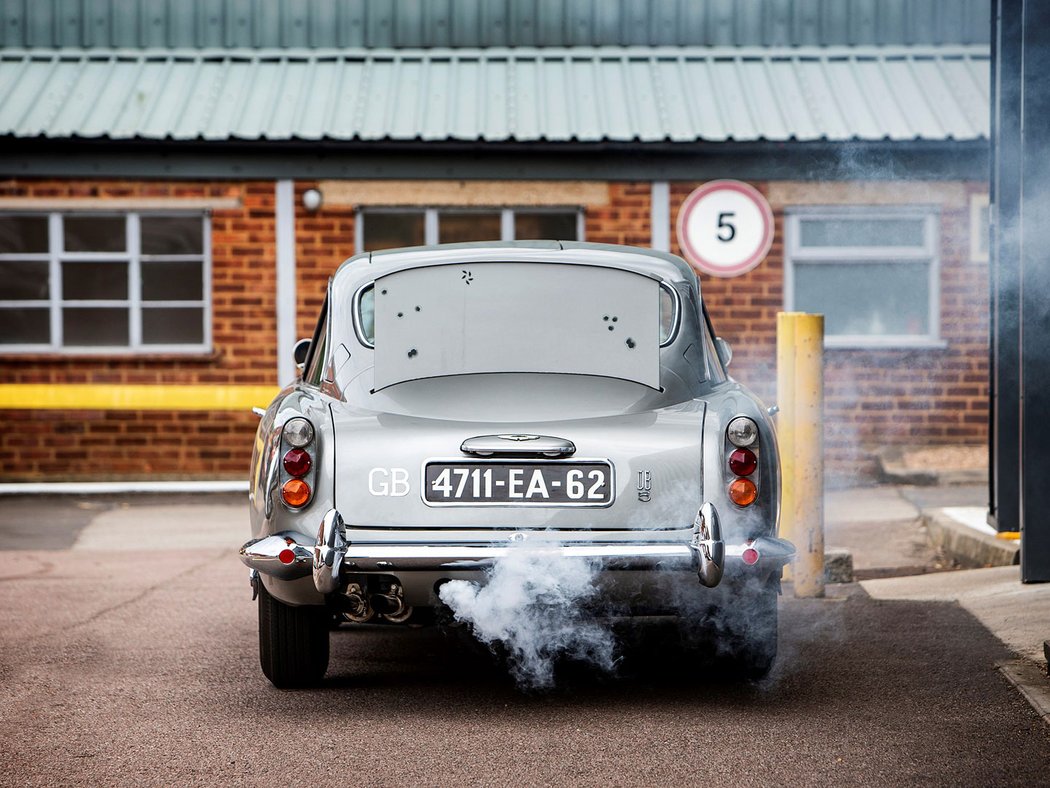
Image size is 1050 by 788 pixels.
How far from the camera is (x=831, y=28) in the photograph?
1485cm

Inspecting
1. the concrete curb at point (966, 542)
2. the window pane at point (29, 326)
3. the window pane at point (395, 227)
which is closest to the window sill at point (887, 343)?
the concrete curb at point (966, 542)

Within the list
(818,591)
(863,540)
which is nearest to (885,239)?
(863,540)

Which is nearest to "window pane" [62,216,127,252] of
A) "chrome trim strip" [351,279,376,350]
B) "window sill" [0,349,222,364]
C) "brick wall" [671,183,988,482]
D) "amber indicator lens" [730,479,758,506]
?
"window sill" [0,349,222,364]

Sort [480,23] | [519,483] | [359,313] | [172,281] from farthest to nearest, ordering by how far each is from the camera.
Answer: [480,23] < [172,281] < [359,313] < [519,483]

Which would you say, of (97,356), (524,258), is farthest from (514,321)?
(97,356)

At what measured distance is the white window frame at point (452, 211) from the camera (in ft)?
43.3

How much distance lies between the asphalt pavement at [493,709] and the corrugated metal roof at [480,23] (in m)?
9.22

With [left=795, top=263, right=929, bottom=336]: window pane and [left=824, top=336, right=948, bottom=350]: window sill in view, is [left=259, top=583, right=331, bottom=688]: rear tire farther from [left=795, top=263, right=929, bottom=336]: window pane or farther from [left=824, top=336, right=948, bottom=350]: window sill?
[left=795, top=263, right=929, bottom=336]: window pane

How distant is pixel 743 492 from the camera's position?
4.73 metres

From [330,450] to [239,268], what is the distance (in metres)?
8.77

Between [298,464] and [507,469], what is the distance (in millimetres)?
720

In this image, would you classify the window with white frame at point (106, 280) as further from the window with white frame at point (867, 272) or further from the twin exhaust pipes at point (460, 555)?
the twin exhaust pipes at point (460, 555)

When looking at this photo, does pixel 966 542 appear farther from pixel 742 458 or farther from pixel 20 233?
pixel 20 233

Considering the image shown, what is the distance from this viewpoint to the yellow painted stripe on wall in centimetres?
1305
